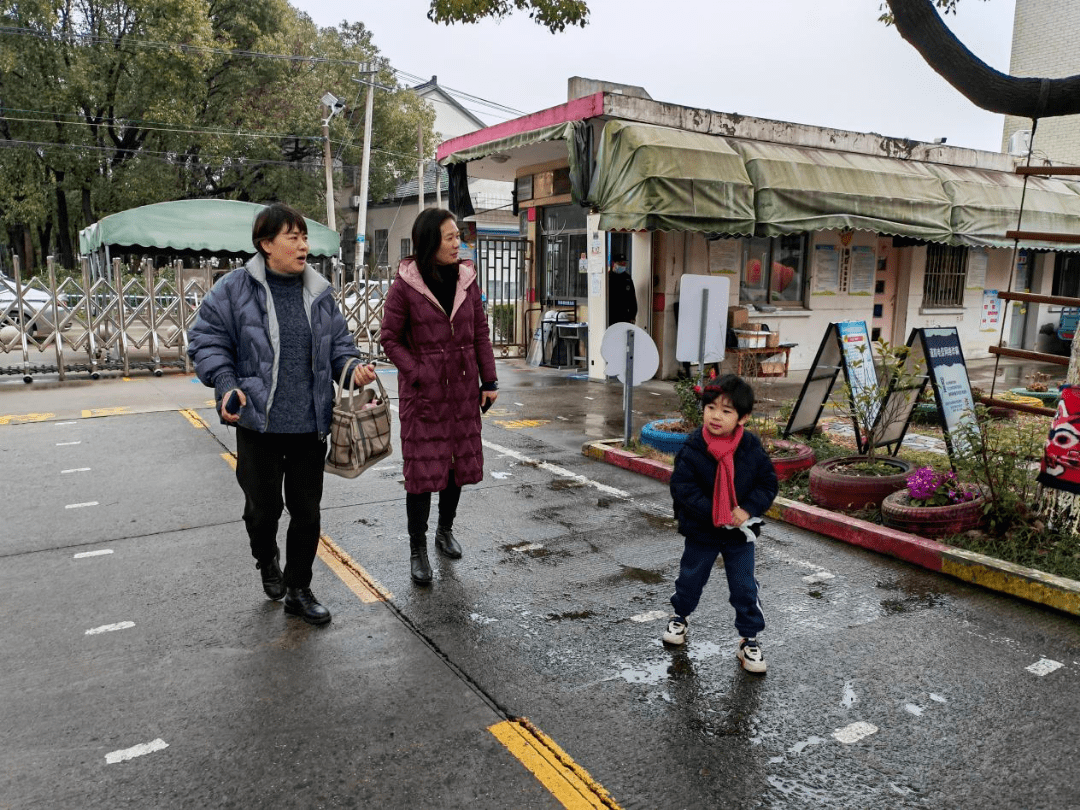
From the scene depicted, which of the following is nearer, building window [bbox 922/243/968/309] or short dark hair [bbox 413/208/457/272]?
short dark hair [bbox 413/208/457/272]

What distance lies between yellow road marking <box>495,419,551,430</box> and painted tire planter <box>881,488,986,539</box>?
4.67 meters

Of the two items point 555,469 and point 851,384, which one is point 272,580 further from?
point 851,384

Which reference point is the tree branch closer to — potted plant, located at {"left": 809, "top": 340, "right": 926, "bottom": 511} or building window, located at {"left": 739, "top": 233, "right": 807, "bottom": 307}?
potted plant, located at {"left": 809, "top": 340, "right": 926, "bottom": 511}

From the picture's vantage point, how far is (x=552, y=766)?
284 cm

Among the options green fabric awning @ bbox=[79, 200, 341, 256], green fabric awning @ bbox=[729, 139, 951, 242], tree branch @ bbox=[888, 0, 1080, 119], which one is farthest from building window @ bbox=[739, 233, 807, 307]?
tree branch @ bbox=[888, 0, 1080, 119]

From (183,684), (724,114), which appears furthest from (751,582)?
(724,114)

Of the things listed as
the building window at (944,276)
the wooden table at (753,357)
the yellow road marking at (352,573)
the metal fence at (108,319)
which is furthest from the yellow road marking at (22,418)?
the building window at (944,276)

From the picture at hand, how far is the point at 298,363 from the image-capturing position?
12.5ft

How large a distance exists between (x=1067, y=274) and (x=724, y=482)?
1969 cm

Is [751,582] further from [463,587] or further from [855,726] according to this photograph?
[463,587]

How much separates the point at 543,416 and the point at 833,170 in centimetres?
644

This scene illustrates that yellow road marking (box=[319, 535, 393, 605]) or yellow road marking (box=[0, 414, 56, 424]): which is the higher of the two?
yellow road marking (box=[319, 535, 393, 605])

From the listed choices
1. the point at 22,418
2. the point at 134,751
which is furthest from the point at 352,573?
the point at 22,418

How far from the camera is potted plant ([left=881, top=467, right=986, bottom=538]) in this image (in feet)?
16.4
